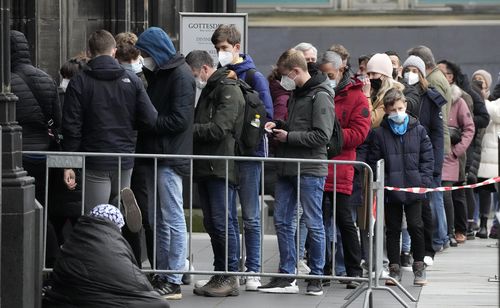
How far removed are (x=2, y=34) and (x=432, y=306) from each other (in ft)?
12.9

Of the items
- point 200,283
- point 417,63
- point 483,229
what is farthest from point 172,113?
point 483,229

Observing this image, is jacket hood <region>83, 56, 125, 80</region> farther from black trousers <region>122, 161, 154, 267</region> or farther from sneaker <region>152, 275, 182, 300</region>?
sneaker <region>152, 275, 182, 300</region>

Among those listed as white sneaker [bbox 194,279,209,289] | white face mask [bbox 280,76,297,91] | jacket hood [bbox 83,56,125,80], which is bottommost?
white sneaker [bbox 194,279,209,289]

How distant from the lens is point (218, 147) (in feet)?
38.1

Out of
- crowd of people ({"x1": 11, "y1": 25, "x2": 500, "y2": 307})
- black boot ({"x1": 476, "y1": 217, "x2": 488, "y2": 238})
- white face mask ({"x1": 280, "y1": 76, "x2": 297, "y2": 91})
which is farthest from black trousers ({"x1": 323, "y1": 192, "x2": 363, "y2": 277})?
black boot ({"x1": 476, "y1": 217, "x2": 488, "y2": 238})

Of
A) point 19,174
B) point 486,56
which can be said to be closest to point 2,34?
point 19,174

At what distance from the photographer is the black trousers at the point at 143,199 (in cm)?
1155

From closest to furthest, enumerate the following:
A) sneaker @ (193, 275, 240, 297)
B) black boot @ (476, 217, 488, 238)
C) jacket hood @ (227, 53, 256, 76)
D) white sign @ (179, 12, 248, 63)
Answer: sneaker @ (193, 275, 240, 297) < jacket hood @ (227, 53, 256, 76) < white sign @ (179, 12, 248, 63) < black boot @ (476, 217, 488, 238)

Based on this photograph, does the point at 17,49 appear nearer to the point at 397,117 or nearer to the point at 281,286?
the point at 281,286

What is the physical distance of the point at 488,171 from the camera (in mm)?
17094

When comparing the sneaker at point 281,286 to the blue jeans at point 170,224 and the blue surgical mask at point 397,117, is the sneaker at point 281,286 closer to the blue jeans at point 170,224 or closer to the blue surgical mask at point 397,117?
the blue jeans at point 170,224

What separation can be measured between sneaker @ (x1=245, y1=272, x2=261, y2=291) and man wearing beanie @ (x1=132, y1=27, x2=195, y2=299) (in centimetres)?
63

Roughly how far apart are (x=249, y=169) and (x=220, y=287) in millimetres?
896

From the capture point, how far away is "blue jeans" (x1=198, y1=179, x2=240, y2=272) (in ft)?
37.9
